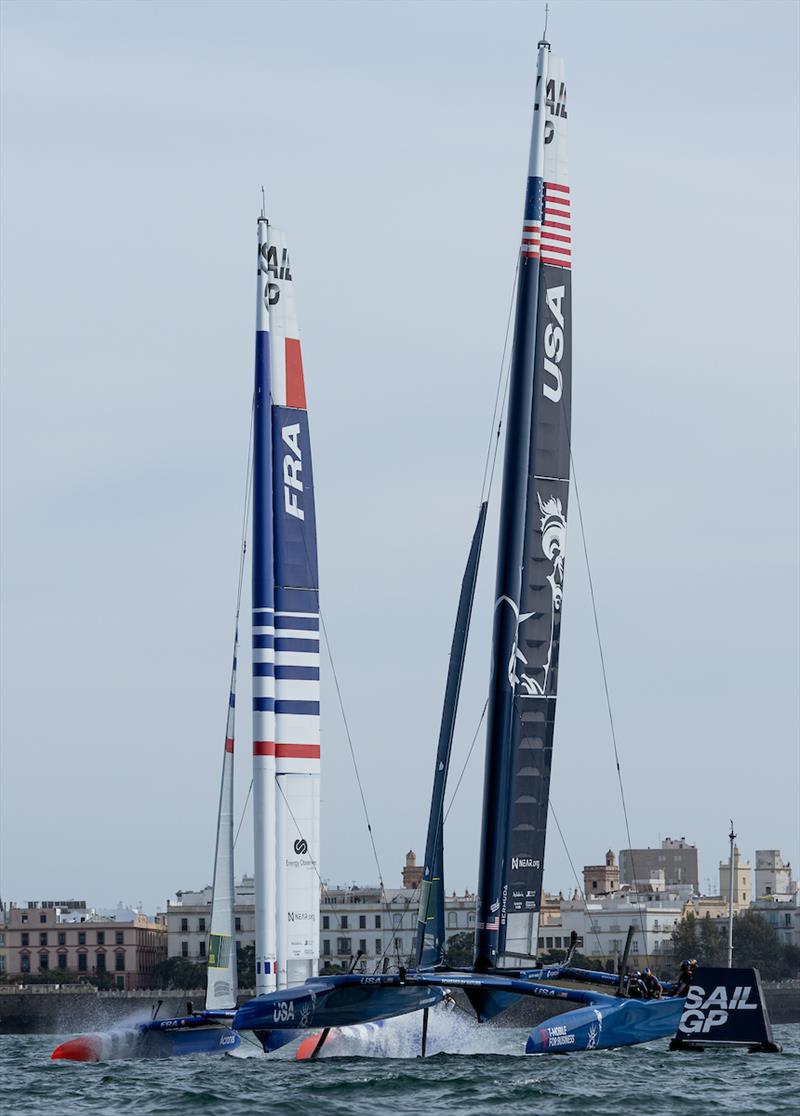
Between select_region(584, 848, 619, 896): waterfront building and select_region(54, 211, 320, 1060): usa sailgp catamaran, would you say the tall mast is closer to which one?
select_region(54, 211, 320, 1060): usa sailgp catamaran

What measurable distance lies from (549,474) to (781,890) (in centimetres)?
11773

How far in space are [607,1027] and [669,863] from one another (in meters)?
125

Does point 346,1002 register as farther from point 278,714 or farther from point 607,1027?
point 278,714

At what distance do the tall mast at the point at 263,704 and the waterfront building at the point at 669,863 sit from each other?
114 metres

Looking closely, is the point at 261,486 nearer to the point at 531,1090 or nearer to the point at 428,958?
the point at 428,958

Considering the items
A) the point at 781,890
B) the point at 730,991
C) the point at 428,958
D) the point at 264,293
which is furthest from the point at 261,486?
the point at 781,890

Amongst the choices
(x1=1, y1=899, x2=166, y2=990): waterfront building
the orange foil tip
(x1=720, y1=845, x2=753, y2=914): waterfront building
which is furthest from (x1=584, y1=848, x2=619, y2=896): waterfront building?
the orange foil tip

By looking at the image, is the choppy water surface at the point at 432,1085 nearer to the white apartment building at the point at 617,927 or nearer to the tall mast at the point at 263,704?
the tall mast at the point at 263,704

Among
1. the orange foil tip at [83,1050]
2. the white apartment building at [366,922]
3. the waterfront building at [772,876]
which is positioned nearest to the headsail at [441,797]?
the orange foil tip at [83,1050]

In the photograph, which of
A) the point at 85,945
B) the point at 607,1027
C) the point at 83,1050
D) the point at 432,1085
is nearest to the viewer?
the point at 432,1085

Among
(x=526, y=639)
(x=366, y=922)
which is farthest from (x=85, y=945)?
(x=526, y=639)

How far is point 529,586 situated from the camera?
24094 mm

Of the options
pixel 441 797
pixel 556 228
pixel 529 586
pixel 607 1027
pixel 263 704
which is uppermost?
pixel 556 228

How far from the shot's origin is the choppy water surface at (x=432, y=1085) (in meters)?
18.9
